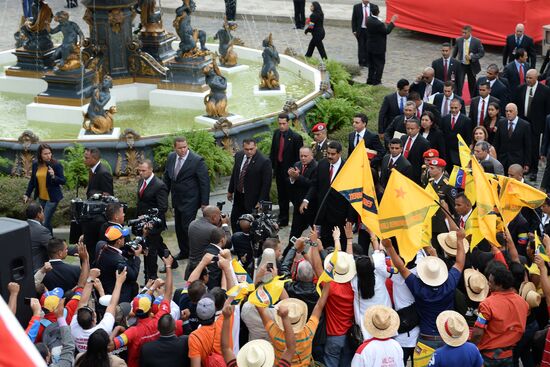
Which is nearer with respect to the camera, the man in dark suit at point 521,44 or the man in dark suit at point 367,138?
the man in dark suit at point 367,138

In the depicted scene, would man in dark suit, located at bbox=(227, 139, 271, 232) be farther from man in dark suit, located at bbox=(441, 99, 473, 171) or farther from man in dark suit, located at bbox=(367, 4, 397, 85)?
man in dark suit, located at bbox=(367, 4, 397, 85)

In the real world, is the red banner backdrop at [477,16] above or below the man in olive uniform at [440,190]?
below

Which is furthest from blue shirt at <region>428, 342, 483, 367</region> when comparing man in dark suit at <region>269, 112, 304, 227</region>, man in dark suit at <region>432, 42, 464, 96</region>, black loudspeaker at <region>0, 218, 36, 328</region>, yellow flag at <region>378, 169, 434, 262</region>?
man in dark suit at <region>432, 42, 464, 96</region>

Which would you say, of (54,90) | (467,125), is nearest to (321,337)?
(467,125)

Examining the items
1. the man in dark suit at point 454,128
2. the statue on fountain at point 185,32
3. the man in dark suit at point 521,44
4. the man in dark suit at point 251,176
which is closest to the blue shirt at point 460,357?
the man in dark suit at point 251,176

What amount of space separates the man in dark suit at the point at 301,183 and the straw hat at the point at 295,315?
5.22 m

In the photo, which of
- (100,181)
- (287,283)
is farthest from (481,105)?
(287,283)

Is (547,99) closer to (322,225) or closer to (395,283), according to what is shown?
(322,225)

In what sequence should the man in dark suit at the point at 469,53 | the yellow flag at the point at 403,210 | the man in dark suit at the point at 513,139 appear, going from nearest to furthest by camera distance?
the yellow flag at the point at 403,210 < the man in dark suit at the point at 513,139 < the man in dark suit at the point at 469,53

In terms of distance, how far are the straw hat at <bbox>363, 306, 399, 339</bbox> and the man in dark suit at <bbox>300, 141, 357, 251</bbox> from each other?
4915 millimetres

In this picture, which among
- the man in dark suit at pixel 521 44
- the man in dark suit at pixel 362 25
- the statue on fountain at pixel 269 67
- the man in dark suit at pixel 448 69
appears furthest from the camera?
the man in dark suit at pixel 362 25

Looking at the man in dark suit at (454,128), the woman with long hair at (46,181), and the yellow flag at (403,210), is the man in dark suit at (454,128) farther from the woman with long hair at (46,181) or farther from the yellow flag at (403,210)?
the woman with long hair at (46,181)

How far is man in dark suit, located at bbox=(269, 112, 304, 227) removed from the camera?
16.0 meters

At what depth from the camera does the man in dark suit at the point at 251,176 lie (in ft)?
49.3
